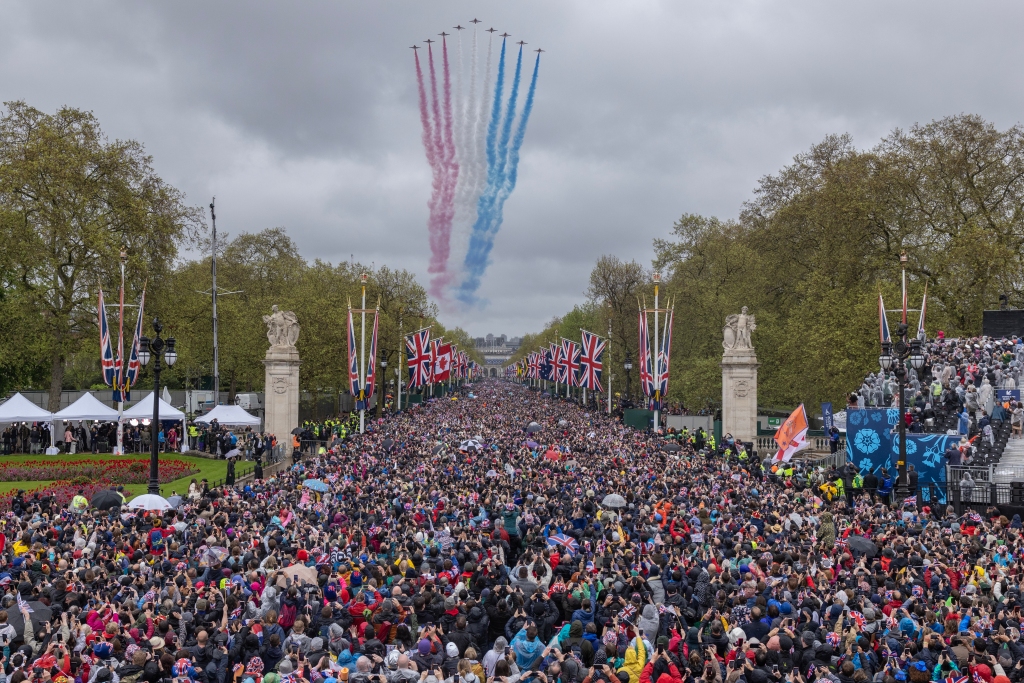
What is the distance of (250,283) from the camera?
80438mm

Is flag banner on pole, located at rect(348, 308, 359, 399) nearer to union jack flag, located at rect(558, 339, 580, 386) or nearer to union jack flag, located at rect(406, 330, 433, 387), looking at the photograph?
union jack flag, located at rect(406, 330, 433, 387)

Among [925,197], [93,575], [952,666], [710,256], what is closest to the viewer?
[952,666]

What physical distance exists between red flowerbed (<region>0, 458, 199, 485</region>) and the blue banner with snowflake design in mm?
24106

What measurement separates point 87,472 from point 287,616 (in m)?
24.1

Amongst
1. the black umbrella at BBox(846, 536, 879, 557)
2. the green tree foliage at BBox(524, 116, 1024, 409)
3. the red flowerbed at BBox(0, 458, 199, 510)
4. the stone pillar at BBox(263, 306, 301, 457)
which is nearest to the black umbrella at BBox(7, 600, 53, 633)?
the black umbrella at BBox(846, 536, 879, 557)

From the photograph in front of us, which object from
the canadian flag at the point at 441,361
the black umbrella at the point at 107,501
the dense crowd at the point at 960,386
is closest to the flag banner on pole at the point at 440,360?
the canadian flag at the point at 441,361

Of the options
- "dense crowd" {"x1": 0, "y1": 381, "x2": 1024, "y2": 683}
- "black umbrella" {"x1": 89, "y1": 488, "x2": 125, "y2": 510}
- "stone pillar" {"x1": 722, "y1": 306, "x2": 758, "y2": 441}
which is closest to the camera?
"dense crowd" {"x1": 0, "y1": 381, "x2": 1024, "y2": 683}

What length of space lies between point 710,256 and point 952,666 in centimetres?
5212

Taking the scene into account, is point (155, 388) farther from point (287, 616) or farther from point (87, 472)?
point (287, 616)

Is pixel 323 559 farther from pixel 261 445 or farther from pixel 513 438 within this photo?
pixel 261 445

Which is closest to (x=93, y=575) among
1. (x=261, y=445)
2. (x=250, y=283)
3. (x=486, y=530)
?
(x=486, y=530)

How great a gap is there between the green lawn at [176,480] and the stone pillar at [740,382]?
22051 mm

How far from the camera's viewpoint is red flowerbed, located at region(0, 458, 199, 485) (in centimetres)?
3216

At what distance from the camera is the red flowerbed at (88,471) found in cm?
3216
